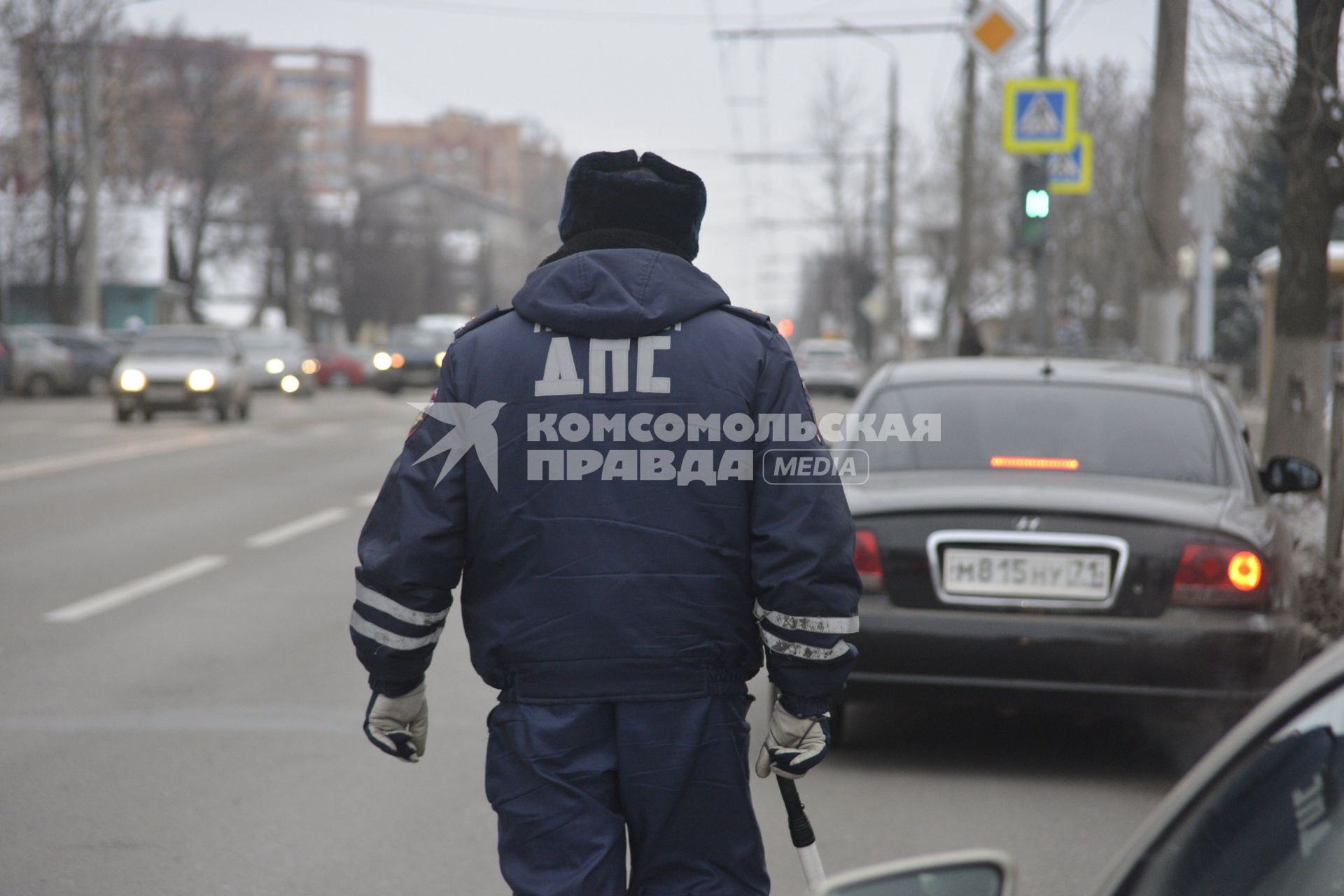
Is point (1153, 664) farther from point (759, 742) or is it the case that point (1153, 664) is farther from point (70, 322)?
point (70, 322)

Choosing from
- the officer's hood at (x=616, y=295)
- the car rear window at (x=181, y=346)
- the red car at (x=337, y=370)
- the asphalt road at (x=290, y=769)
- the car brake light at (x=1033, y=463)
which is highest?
the officer's hood at (x=616, y=295)

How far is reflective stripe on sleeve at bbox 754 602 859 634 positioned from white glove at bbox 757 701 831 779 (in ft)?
0.65

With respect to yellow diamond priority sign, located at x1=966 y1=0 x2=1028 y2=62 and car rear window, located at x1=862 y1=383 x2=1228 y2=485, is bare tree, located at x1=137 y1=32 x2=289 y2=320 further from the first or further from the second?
car rear window, located at x1=862 y1=383 x2=1228 y2=485

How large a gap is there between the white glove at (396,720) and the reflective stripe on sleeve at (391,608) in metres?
0.16

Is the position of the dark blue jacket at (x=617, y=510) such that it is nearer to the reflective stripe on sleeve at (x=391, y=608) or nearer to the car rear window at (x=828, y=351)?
the reflective stripe on sleeve at (x=391, y=608)

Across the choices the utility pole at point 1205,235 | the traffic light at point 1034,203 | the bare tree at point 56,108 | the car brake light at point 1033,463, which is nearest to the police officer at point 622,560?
the car brake light at point 1033,463

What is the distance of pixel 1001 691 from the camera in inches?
201

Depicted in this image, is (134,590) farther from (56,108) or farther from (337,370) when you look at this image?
(337,370)

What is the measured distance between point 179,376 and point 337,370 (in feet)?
86.0

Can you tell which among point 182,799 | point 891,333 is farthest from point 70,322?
point 182,799

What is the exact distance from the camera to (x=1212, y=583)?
16.5ft

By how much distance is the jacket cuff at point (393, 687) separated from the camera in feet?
9.18

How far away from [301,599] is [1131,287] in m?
43.2

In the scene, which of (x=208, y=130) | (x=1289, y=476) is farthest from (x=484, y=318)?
(x=208, y=130)
